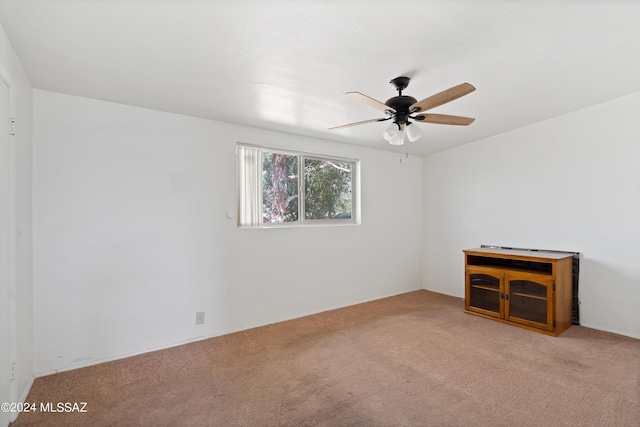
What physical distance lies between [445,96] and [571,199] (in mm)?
2544

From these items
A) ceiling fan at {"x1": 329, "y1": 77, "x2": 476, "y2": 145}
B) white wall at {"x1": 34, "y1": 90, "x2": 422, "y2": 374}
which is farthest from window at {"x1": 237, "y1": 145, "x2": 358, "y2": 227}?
ceiling fan at {"x1": 329, "y1": 77, "x2": 476, "y2": 145}

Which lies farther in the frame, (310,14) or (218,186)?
(218,186)

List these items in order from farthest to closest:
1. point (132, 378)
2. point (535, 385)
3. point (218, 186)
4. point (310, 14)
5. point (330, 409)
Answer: point (218, 186), point (132, 378), point (535, 385), point (330, 409), point (310, 14)

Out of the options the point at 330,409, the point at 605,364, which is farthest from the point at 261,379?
the point at 605,364

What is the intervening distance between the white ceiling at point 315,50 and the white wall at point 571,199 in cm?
52

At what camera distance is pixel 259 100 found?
2662mm

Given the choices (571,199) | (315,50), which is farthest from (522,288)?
(315,50)

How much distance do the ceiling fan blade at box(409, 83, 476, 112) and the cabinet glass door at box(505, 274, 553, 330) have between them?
2286mm

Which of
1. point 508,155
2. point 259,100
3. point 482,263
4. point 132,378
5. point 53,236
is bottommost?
point 132,378

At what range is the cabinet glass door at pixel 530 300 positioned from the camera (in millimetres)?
3043

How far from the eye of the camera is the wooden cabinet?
303cm

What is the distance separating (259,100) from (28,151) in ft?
5.77

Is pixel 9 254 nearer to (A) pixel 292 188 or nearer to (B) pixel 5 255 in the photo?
(B) pixel 5 255

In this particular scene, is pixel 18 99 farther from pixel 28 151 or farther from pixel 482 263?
pixel 482 263
